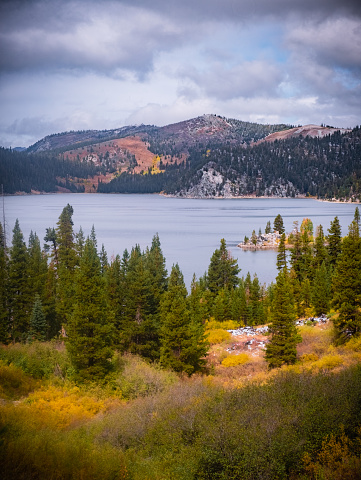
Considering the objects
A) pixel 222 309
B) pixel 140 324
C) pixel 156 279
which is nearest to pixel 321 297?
pixel 222 309

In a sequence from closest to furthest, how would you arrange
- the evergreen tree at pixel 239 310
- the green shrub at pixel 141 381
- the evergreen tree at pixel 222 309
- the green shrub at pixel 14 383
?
1. the green shrub at pixel 14 383
2. the green shrub at pixel 141 381
3. the evergreen tree at pixel 239 310
4. the evergreen tree at pixel 222 309

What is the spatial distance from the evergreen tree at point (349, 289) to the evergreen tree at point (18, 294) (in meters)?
31.1

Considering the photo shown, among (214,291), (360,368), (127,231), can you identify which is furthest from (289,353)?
(127,231)

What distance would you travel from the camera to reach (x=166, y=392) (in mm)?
18531

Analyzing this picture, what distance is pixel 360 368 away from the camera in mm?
16891

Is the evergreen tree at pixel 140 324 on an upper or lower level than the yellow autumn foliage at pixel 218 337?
upper

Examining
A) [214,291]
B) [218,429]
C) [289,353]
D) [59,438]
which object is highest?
[218,429]

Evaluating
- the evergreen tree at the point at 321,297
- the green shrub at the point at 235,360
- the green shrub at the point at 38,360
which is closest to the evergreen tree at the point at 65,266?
the green shrub at the point at 38,360

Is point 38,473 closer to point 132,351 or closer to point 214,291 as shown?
point 132,351

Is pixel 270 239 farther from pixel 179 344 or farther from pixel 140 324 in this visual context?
pixel 179 344

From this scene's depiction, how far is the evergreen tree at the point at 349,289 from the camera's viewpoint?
90.2 ft

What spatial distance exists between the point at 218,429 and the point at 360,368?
28.7ft

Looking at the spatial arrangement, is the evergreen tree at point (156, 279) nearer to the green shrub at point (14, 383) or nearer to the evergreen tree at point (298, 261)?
the green shrub at point (14, 383)

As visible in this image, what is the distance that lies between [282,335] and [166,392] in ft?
38.6
